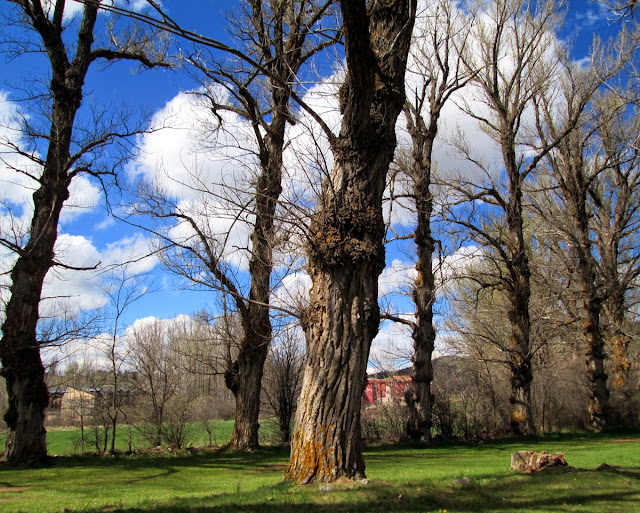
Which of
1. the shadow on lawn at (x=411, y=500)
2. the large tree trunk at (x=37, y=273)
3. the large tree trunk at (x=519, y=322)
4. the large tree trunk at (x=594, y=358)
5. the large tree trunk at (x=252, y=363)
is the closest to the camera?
the shadow on lawn at (x=411, y=500)

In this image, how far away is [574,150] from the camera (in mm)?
20078

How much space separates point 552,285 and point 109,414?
15595mm

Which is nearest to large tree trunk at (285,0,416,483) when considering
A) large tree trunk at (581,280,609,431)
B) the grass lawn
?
the grass lawn

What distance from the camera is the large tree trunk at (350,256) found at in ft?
17.3

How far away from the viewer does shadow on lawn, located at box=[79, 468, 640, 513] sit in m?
4.41

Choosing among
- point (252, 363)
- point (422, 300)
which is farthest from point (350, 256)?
point (422, 300)

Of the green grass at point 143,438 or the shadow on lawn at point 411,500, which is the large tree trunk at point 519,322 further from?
the shadow on lawn at point 411,500

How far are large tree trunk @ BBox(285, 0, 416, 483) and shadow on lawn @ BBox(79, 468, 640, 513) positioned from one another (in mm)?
473

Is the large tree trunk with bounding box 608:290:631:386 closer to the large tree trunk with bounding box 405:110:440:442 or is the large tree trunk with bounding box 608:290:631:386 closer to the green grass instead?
the large tree trunk with bounding box 405:110:440:442

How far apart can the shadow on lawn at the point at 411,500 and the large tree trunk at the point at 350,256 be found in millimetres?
473

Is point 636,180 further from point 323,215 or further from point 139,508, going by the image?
point 139,508

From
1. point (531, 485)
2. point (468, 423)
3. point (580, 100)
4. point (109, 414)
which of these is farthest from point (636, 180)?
point (109, 414)

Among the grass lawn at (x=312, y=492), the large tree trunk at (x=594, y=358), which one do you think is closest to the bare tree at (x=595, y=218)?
the large tree trunk at (x=594, y=358)

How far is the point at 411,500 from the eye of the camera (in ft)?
15.4
